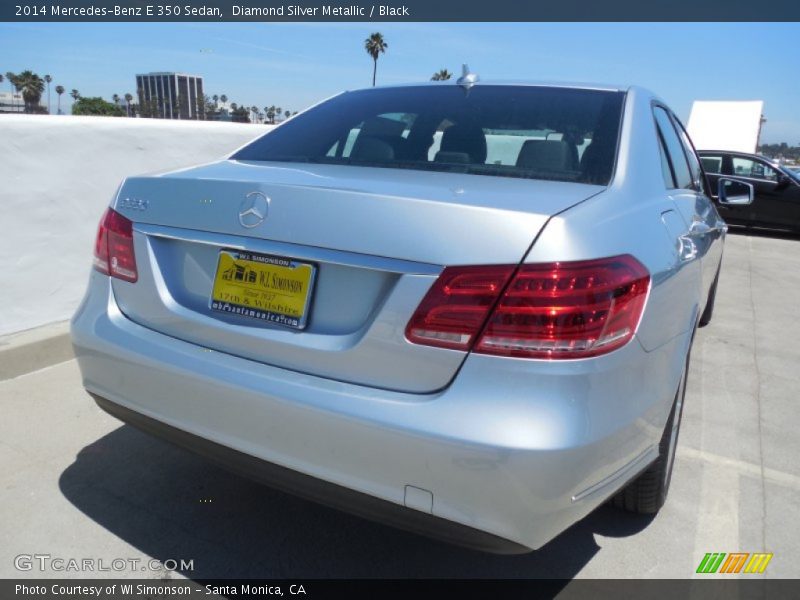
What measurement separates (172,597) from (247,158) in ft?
5.15

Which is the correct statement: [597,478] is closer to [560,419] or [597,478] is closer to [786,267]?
[560,419]

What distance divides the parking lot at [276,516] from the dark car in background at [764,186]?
9.86m

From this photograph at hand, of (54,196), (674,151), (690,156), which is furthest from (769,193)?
(54,196)

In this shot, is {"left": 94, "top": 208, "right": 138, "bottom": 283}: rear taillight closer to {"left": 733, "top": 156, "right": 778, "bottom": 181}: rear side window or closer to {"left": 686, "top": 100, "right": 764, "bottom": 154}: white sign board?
{"left": 733, "top": 156, "right": 778, "bottom": 181}: rear side window

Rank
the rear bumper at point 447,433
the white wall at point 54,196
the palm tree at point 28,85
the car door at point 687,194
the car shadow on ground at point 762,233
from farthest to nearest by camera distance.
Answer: the palm tree at point 28,85, the car shadow on ground at point 762,233, the white wall at point 54,196, the car door at point 687,194, the rear bumper at point 447,433

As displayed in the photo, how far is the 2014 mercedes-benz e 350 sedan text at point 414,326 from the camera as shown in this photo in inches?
60.9

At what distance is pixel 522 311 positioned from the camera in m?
1.55

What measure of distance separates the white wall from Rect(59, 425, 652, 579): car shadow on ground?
1.64 meters

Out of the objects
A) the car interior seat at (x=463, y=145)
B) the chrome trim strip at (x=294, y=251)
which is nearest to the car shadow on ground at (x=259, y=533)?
the chrome trim strip at (x=294, y=251)

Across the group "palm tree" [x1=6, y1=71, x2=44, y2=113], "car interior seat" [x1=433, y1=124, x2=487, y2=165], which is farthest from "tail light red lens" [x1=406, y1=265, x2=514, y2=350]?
"palm tree" [x1=6, y1=71, x2=44, y2=113]

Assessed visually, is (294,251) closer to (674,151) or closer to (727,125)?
(674,151)

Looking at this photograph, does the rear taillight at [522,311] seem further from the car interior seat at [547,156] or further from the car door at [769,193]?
the car door at [769,193]

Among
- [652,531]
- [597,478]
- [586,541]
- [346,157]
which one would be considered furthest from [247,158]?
[652,531]

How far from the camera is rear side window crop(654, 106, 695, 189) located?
282 centimetres
